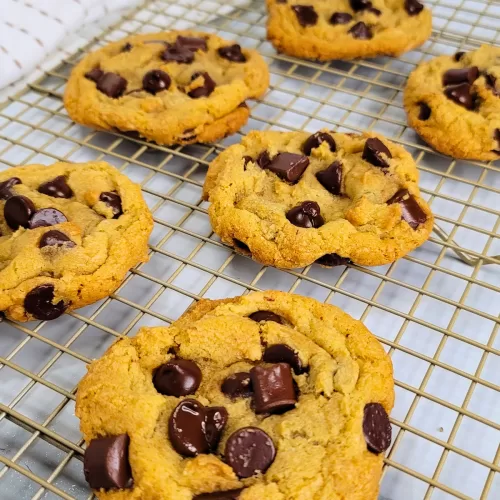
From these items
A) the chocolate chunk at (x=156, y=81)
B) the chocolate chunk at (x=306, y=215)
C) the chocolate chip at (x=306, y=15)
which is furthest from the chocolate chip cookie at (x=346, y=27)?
the chocolate chunk at (x=306, y=215)

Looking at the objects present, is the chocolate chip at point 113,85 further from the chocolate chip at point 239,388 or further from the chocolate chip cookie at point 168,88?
the chocolate chip at point 239,388

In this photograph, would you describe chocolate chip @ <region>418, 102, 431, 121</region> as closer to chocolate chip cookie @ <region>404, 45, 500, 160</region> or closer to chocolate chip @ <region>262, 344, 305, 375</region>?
chocolate chip cookie @ <region>404, 45, 500, 160</region>

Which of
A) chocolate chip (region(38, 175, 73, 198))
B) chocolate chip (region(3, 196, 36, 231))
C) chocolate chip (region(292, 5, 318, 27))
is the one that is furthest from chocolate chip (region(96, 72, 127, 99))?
→ chocolate chip (region(292, 5, 318, 27))

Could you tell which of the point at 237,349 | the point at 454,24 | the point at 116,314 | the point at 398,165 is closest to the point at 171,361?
the point at 237,349

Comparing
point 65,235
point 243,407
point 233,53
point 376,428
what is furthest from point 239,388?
point 233,53

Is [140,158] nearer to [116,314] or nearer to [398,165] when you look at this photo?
[116,314]

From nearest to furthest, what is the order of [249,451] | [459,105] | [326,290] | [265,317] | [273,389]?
[249,451]
[273,389]
[265,317]
[326,290]
[459,105]

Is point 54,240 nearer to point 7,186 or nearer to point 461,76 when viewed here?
point 7,186
